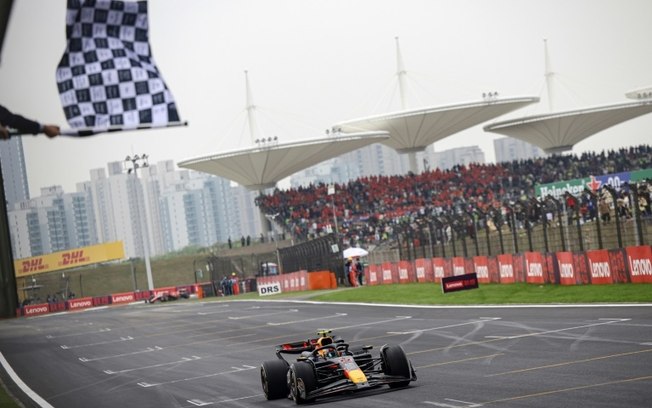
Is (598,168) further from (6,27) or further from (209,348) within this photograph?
(6,27)

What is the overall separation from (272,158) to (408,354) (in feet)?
219

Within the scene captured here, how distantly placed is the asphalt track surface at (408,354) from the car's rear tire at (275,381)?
0.60ft

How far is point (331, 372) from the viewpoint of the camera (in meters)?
16.3

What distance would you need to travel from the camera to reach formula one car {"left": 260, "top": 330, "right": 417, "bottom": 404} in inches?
628

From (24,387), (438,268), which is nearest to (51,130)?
(24,387)

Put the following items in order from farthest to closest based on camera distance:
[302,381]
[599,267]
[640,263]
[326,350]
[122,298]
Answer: [122,298], [599,267], [640,263], [326,350], [302,381]

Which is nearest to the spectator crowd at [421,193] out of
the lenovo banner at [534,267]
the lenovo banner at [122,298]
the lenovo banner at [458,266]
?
the lenovo banner at [122,298]

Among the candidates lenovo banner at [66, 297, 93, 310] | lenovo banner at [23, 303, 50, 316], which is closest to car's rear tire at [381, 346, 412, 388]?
lenovo banner at [23, 303, 50, 316]

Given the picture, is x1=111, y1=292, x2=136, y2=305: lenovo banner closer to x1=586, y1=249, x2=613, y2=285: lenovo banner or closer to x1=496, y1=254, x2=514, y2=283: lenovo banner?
x1=496, y1=254, x2=514, y2=283: lenovo banner

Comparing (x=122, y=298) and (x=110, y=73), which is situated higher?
(x=110, y=73)

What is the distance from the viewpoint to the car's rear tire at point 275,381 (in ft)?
55.5

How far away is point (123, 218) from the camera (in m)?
185

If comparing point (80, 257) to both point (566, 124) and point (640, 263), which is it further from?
point (640, 263)

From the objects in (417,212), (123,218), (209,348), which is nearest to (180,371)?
(209,348)
